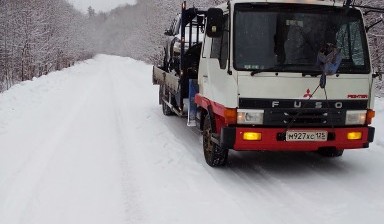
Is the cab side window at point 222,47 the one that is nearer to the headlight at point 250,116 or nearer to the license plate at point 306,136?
the headlight at point 250,116

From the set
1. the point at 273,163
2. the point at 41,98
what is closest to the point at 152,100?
the point at 41,98

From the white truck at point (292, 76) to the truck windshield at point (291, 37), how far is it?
0.6 inches

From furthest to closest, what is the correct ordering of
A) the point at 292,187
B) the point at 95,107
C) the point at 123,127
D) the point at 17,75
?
the point at 17,75, the point at 95,107, the point at 123,127, the point at 292,187

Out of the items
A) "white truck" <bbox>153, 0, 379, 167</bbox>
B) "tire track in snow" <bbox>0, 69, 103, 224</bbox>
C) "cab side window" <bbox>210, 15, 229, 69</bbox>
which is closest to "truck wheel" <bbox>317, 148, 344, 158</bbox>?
"white truck" <bbox>153, 0, 379, 167</bbox>

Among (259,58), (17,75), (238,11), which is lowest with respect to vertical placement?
(17,75)

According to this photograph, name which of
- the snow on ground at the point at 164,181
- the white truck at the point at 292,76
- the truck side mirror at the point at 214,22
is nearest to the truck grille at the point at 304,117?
the white truck at the point at 292,76

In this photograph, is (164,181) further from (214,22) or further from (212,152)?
(214,22)

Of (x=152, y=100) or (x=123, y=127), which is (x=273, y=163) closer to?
(x=123, y=127)

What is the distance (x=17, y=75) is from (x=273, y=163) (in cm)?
3191

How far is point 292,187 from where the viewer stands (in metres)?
5.79

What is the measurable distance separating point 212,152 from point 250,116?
3.64 ft

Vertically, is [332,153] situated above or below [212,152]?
below

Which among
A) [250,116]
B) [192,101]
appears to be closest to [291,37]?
[250,116]

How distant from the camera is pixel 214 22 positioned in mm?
6055
